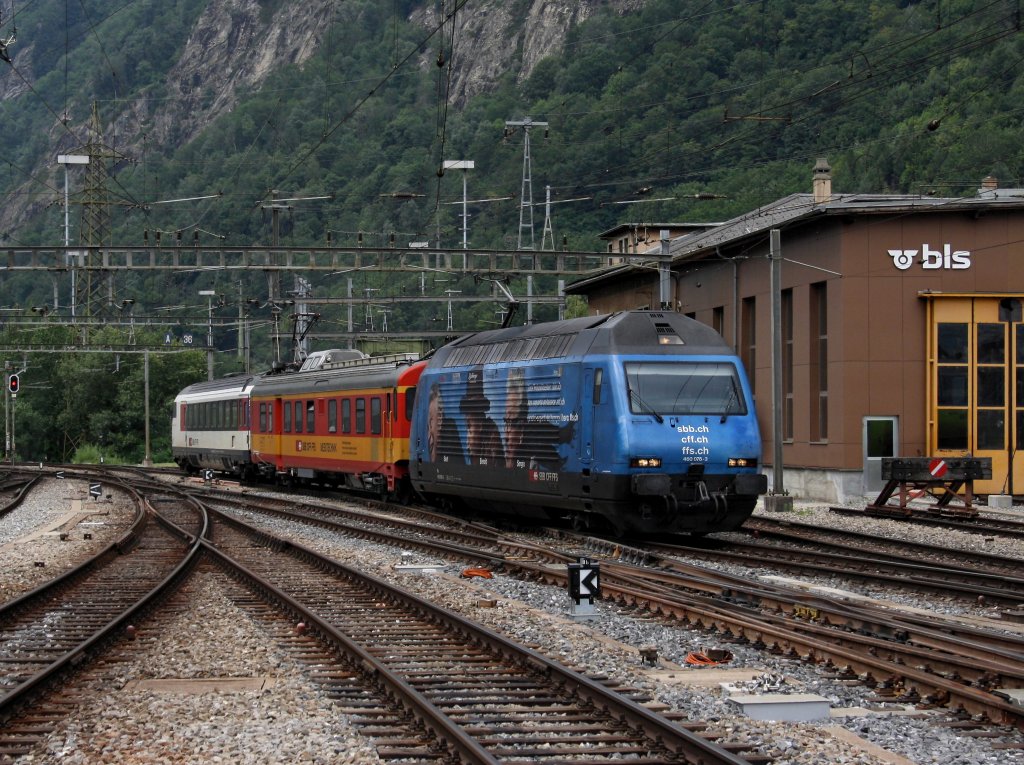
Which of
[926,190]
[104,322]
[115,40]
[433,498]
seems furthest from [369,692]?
[115,40]

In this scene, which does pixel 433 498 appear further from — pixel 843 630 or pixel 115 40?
pixel 115 40

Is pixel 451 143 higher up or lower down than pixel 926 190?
higher up

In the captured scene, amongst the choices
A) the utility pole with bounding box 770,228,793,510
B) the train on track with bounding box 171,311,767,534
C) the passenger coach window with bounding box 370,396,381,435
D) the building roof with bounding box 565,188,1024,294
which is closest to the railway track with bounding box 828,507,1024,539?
the utility pole with bounding box 770,228,793,510

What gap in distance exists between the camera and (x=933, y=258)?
3103 centimetres

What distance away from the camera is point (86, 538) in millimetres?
22266

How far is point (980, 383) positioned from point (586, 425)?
15.8 meters

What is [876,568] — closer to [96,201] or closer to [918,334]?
[918,334]

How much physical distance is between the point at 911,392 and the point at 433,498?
11.6 meters

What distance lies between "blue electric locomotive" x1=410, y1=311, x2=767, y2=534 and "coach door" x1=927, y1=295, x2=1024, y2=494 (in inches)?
529

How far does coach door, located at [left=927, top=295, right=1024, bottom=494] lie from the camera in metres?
31.1

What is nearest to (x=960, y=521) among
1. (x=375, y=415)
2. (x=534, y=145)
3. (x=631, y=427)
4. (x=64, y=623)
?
(x=631, y=427)

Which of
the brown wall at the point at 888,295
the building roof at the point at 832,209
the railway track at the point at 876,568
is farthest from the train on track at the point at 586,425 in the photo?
the brown wall at the point at 888,295

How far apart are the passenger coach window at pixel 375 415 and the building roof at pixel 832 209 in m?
7.45

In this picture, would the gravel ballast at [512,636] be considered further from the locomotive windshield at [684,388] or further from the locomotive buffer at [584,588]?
the locomotive windshield at [684,388]
